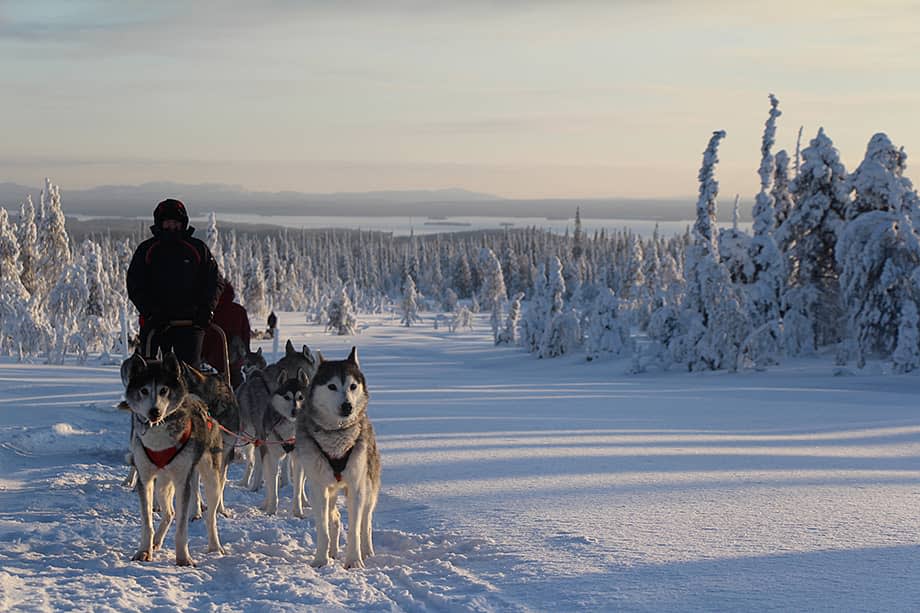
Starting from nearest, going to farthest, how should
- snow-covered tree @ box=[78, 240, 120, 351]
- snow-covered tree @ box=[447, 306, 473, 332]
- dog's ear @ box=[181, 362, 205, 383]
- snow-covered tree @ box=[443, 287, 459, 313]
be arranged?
dog's ear @ box=[181, 362, 205, 383], snow-covered tree @ box=[78, 240, 120, 351], snow-covered tree @ box=[447, 306, 473, 332], snow-covered tree @ box=[443, 287, 459, 313]

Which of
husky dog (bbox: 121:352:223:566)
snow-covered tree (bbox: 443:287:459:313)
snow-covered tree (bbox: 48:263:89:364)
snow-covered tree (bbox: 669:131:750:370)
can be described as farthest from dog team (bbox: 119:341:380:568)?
snow-covered tree (bbox: 443:287:459:313)

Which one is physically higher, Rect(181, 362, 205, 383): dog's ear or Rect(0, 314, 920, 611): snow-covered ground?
Rect(181, 362, 205, 383): dog's ear

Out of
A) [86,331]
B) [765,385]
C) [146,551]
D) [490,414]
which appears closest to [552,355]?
[765,385]

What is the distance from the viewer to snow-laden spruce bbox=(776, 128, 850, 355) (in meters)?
28.9

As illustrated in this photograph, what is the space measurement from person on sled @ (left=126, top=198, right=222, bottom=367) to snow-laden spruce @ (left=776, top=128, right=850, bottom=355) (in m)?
25.8

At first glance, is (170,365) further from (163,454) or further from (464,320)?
(464,320)

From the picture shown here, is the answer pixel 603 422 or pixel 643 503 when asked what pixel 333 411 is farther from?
pixel 603 422

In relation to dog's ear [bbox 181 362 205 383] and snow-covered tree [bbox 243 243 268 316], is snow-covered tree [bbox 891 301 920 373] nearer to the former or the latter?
dog's ear [bbox 181 362 205 383]

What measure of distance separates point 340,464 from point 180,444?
3.59 feet

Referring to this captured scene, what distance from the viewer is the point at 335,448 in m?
5.86

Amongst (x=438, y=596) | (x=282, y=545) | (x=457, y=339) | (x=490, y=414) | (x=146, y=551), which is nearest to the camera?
(x=438, y=596)

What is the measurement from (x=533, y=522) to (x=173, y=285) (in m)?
3.53

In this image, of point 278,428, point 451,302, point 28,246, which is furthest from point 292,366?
point 451,302

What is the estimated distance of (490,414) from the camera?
46.6ft
